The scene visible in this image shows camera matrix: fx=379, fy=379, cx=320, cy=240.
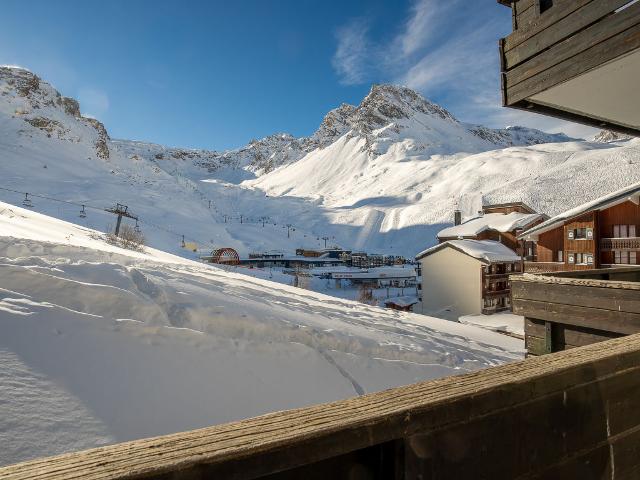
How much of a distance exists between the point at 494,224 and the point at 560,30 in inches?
1363

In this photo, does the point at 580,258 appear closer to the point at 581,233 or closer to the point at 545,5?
the point at 581,233

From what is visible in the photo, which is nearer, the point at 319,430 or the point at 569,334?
the point at 319,430

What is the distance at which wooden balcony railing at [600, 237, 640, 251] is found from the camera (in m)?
19.5

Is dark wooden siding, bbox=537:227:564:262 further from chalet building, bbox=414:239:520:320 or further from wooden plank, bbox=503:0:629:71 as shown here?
wooden plank, bbox=503:0:629:71

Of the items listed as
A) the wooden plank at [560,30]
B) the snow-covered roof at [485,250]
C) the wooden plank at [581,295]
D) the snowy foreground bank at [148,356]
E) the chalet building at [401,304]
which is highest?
the wooden plank at [560,30]

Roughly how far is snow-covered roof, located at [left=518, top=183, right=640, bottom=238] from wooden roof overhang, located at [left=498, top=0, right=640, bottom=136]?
13273 millimetres

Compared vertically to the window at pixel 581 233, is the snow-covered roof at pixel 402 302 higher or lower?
lower

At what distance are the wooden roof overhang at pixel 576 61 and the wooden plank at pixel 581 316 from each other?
217 centimetres

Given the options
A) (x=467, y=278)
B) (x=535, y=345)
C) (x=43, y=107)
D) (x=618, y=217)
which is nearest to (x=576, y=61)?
(x=535, y=345)

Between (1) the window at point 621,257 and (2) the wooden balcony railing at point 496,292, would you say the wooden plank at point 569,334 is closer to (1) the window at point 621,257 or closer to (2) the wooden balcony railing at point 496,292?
(1) the window at point 621,257

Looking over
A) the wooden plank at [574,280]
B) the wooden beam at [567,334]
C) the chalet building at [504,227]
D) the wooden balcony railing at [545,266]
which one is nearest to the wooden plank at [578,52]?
the wooden plank at [574,280]

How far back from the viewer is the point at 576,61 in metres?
3.39

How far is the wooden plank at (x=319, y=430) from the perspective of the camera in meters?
0.76

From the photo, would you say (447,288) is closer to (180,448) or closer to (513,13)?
(513,13)
